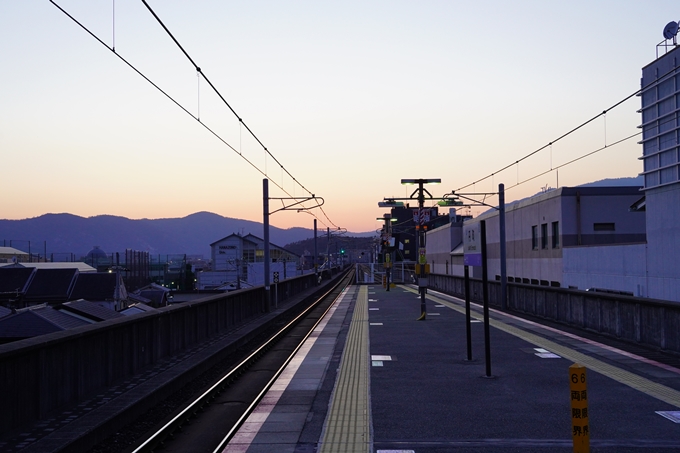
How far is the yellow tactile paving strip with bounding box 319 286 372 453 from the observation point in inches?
346

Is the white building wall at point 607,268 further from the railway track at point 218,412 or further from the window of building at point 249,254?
the window of building at point 249,254

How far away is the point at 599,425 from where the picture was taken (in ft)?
31.8

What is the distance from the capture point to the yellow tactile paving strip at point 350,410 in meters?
8.80

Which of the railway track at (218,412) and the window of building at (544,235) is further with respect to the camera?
the window of building at (544,235)

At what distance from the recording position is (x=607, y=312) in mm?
19297

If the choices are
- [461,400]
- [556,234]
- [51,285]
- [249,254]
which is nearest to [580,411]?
[461,400]

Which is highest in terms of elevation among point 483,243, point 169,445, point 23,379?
point 483,243

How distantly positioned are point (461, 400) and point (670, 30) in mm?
23094

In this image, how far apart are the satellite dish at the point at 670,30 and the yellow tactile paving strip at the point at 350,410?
19.6 metres

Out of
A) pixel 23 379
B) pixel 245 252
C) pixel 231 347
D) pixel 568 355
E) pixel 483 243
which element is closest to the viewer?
pixel 23 379

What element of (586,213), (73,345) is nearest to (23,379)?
(73,345)

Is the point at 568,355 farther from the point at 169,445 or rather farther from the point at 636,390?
the point at 169,445

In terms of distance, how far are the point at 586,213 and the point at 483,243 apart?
26116mm

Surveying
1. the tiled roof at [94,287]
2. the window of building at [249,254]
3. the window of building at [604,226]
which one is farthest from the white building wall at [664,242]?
the window of building at [249,254]
